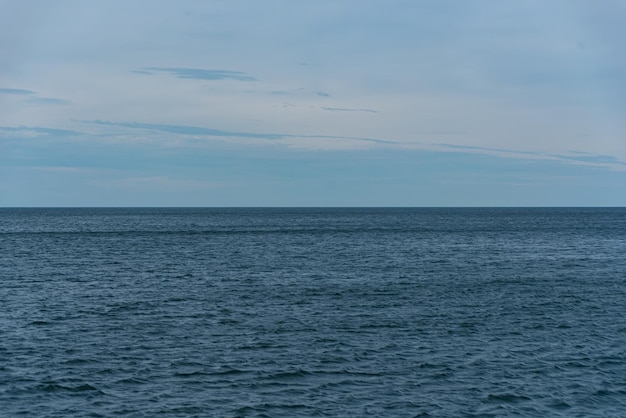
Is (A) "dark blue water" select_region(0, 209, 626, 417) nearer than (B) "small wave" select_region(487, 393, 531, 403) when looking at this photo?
Yes

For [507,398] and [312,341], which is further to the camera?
[312,341]

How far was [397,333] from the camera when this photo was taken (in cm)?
3866

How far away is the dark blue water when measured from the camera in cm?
2667

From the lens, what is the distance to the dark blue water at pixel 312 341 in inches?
1050

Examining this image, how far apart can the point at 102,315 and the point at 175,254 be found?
51.6m

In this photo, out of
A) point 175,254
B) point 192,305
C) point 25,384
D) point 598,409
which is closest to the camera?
point 598,409

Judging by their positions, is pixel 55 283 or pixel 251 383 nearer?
pixel 251 383

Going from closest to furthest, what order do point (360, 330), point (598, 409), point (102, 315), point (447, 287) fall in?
1. point (598, 409)
2. point (360, 330)
3. point (102, 315)
4. point (447, 287)

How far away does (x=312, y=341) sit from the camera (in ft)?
119

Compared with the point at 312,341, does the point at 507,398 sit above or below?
below

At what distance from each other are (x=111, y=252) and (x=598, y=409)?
264 ft

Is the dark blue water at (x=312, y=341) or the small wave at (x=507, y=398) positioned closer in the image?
the dark blue water at (x=312, y=341)

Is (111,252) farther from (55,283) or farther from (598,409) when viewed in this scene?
(598,409)

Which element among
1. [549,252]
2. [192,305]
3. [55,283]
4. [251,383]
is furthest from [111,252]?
[251,383]
